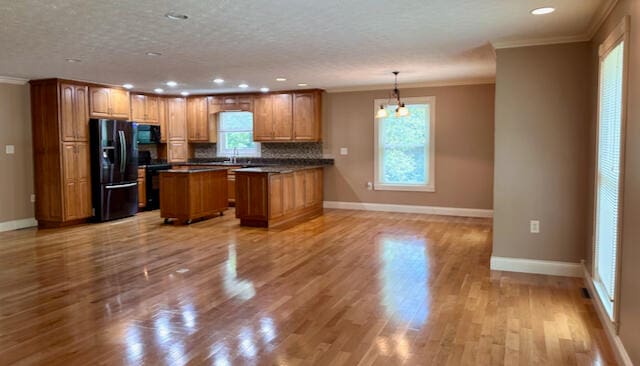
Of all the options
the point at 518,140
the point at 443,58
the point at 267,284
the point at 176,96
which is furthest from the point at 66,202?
the point at 518,140

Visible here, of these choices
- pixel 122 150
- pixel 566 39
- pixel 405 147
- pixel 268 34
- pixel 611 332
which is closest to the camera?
pixel 611 332

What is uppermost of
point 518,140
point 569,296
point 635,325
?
point 518,140

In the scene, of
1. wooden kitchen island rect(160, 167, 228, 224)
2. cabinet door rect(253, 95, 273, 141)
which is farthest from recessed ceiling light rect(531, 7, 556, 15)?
cabinet door rect(253, 95, 273, 141)

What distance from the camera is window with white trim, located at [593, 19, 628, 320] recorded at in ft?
9.70

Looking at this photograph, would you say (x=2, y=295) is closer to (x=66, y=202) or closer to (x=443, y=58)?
(x=66, y=202)

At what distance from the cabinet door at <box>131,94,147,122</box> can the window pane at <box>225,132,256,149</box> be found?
5.45 feet

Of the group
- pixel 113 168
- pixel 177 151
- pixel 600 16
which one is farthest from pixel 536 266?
pixel 177 151

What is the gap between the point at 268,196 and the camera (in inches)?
271

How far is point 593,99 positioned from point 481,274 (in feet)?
6.04

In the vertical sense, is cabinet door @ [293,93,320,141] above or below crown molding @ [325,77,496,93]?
below

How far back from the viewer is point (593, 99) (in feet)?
13.5

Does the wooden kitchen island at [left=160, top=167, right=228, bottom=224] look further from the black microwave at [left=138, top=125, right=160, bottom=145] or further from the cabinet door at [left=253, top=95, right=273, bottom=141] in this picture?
the black microwave at [left=138, top=125, right=160, bottom=145]

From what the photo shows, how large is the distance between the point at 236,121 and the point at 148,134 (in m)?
1.72

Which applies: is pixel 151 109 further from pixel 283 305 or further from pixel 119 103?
pixel 283 305
